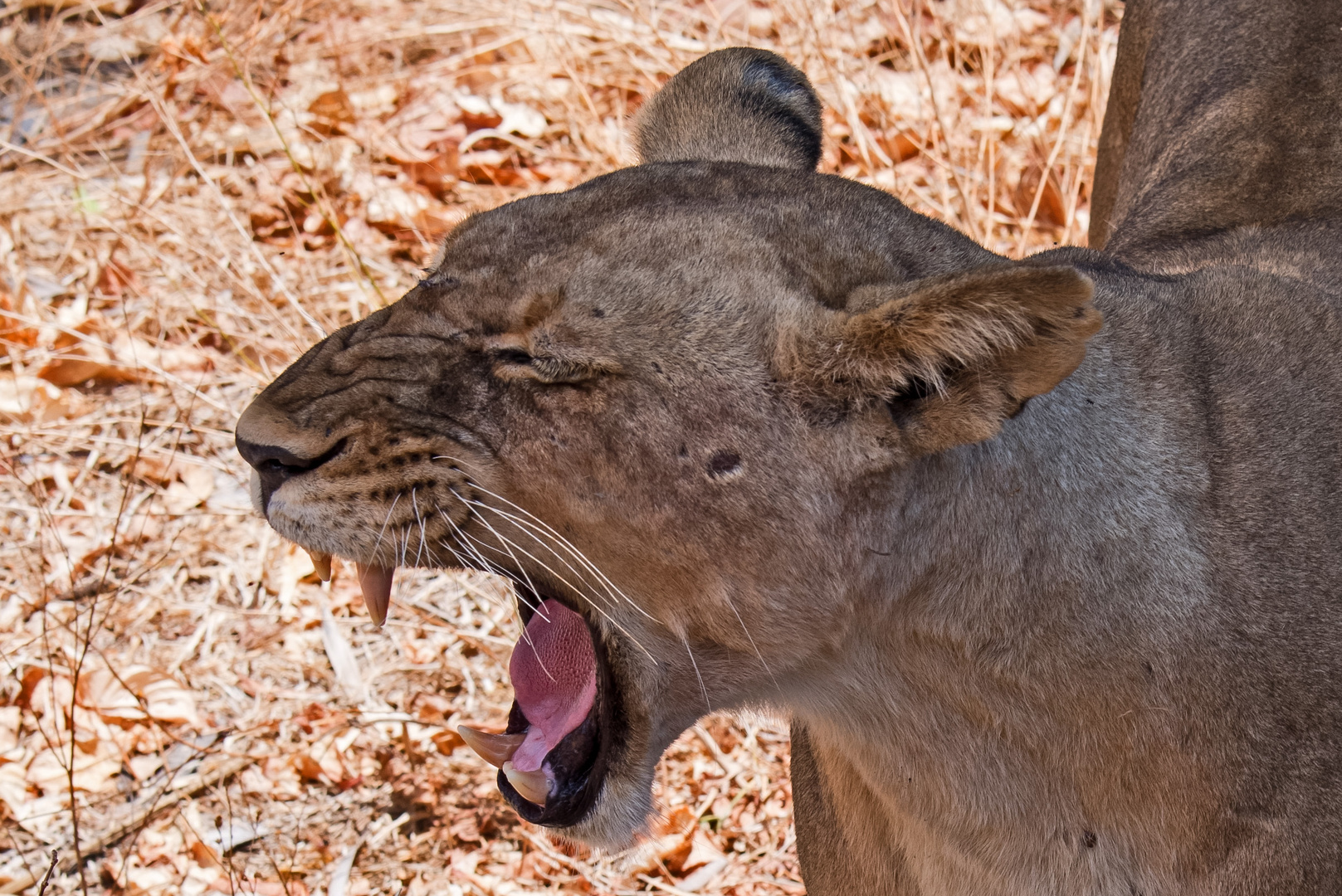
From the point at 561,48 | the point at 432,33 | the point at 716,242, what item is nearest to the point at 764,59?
the point at 716,242

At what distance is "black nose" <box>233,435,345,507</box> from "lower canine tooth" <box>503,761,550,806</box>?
24.3 inches

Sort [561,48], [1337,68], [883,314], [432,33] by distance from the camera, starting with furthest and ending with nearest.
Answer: [432,33]
[561,48]
[1337,68]
[883,314]

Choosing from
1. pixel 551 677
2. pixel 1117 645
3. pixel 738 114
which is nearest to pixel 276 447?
pixel 551 677

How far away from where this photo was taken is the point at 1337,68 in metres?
3.59

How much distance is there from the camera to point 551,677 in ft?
7.99

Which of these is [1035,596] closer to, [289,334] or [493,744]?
[493,744]

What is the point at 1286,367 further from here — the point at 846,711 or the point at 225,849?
the point at 225,849

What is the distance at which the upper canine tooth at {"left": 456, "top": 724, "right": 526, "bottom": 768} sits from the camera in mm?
2312

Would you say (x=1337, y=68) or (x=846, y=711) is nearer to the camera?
(x=846, y=711)

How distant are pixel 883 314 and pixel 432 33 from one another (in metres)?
4.93

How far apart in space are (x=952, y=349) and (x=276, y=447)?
3.39 feet

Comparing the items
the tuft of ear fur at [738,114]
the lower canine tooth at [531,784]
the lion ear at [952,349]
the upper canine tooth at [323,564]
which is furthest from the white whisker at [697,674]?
the tuft of ear fur at [738,114]

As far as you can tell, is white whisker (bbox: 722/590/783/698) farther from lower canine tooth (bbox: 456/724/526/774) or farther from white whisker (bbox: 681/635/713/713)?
lower canine tooth (bbox: 456/724/526/774)

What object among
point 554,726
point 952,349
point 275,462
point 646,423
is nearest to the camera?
point 952,349
